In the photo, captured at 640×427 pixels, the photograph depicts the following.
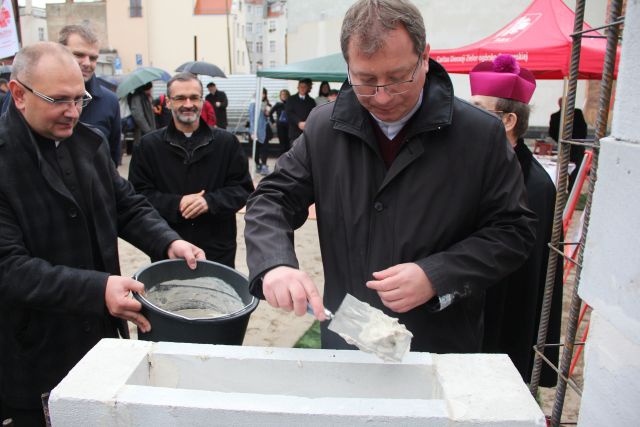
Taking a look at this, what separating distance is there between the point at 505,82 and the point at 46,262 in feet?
6.96

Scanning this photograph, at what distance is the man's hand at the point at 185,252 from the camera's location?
79.4 inches

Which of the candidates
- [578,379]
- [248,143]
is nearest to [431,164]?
[578,379]

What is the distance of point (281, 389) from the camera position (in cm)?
139

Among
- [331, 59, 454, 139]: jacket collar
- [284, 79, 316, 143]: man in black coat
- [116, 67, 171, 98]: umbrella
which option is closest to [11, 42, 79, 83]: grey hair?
[331, 59, 454, 139]: jacket collar

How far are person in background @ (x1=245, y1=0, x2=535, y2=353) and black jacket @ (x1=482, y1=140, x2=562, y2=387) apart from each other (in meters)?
0.61

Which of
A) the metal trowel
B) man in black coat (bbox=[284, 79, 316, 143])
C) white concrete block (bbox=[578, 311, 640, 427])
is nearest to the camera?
white concrete block (bbox=[578, 311, 640, 427])

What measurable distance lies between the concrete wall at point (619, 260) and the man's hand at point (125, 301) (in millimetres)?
1332

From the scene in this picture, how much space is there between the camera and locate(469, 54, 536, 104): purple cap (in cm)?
249

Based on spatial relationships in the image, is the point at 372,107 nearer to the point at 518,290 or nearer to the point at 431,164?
the point at 431,164

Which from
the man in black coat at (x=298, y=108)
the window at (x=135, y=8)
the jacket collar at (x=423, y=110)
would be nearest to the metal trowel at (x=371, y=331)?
the jacket collar at (x=423, y=110)

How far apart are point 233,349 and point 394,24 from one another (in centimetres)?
99

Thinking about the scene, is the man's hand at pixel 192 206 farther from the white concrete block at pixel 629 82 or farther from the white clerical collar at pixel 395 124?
the white concrete block at pixel 629 82

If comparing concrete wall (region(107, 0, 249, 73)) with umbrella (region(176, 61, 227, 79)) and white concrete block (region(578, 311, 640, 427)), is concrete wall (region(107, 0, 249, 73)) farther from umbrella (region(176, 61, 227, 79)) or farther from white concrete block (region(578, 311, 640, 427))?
white concrete block (region(578, 311, 640, 427))

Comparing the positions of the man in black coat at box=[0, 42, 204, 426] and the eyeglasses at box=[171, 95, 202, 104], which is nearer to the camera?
the man in black coat at box=[0, 42, 204, 426]
